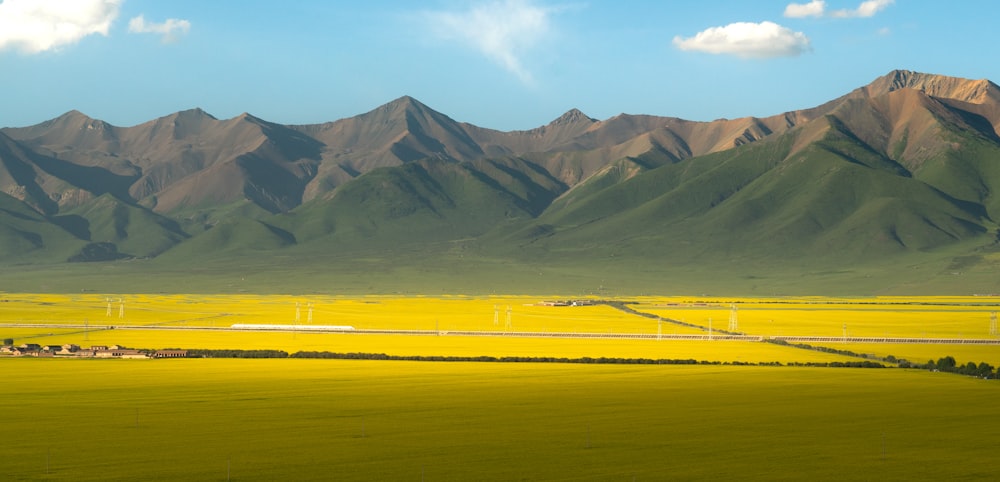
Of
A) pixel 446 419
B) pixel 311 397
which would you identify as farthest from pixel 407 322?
pixel 446 419

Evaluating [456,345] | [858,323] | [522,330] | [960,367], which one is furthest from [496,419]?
[858,323]

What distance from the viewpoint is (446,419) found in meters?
63.3

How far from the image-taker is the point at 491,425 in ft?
201

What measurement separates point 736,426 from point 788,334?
86606 millimetres

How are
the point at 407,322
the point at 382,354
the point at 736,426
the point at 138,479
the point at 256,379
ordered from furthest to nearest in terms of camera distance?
the point at 407,322 < the point at 382,354 < the point at 256,379 < the point at 736,426 < the point at 138,479

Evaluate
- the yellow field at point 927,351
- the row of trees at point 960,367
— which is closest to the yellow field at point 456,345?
the yellow field at point 927,351

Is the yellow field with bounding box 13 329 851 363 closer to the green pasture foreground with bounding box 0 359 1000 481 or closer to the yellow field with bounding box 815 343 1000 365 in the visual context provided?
the yellow field with bounding box 815 343 1000 365

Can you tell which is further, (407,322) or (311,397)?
(407,322)

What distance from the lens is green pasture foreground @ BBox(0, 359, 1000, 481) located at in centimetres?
4941

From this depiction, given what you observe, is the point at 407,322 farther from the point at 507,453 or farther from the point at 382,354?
the point at 507,453

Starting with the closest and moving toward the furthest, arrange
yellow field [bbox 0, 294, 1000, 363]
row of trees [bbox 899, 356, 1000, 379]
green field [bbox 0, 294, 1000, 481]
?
green field [bbox 0, 294, 1000, 481]
row of trees [bbox 899, 356, 1000, 379]
yellow field [bbox 0, 294, 1000, 363]

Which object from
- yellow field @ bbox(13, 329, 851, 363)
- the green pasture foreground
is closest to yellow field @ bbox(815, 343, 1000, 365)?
yellow field @ bbox(13, 329, 851, 363)

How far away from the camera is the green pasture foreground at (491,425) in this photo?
162 ft

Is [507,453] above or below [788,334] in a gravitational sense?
below
